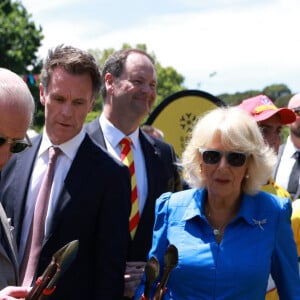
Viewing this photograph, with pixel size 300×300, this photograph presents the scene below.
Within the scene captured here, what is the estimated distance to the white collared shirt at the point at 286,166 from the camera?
5.67 meters

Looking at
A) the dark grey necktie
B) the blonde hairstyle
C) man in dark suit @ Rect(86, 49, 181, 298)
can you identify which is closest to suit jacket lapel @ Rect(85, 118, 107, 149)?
man in dark suit @ Rect(86, 49, 181, 298)

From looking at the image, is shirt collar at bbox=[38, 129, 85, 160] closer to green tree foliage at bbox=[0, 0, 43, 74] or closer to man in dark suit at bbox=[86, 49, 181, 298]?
man in dark suit at bbox=[86, 49, 181, 298]

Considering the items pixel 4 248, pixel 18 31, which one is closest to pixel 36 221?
Answer: pixel 4 248

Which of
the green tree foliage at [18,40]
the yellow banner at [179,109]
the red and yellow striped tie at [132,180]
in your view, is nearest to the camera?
the red and yellow striped tie at [132,180]

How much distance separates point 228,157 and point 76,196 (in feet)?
2.61

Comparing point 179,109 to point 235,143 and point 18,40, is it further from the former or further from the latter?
point 18,40

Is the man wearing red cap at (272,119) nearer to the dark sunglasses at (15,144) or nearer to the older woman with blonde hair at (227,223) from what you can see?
the older woman with blonde hair at (227,223)

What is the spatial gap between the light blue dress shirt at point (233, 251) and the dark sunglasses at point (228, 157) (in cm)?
21

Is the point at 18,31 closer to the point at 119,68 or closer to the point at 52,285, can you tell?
the point at 119,68

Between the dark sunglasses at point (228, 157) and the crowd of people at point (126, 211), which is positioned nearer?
the crowd of people at point (126, 211)

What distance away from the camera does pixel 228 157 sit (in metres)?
3.49

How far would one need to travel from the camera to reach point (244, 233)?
3406mm

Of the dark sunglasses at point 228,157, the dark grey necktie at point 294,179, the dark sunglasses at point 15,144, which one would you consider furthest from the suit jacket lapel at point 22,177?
the dark grey necktie at point 294,179

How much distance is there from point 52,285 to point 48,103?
5.41 ft
